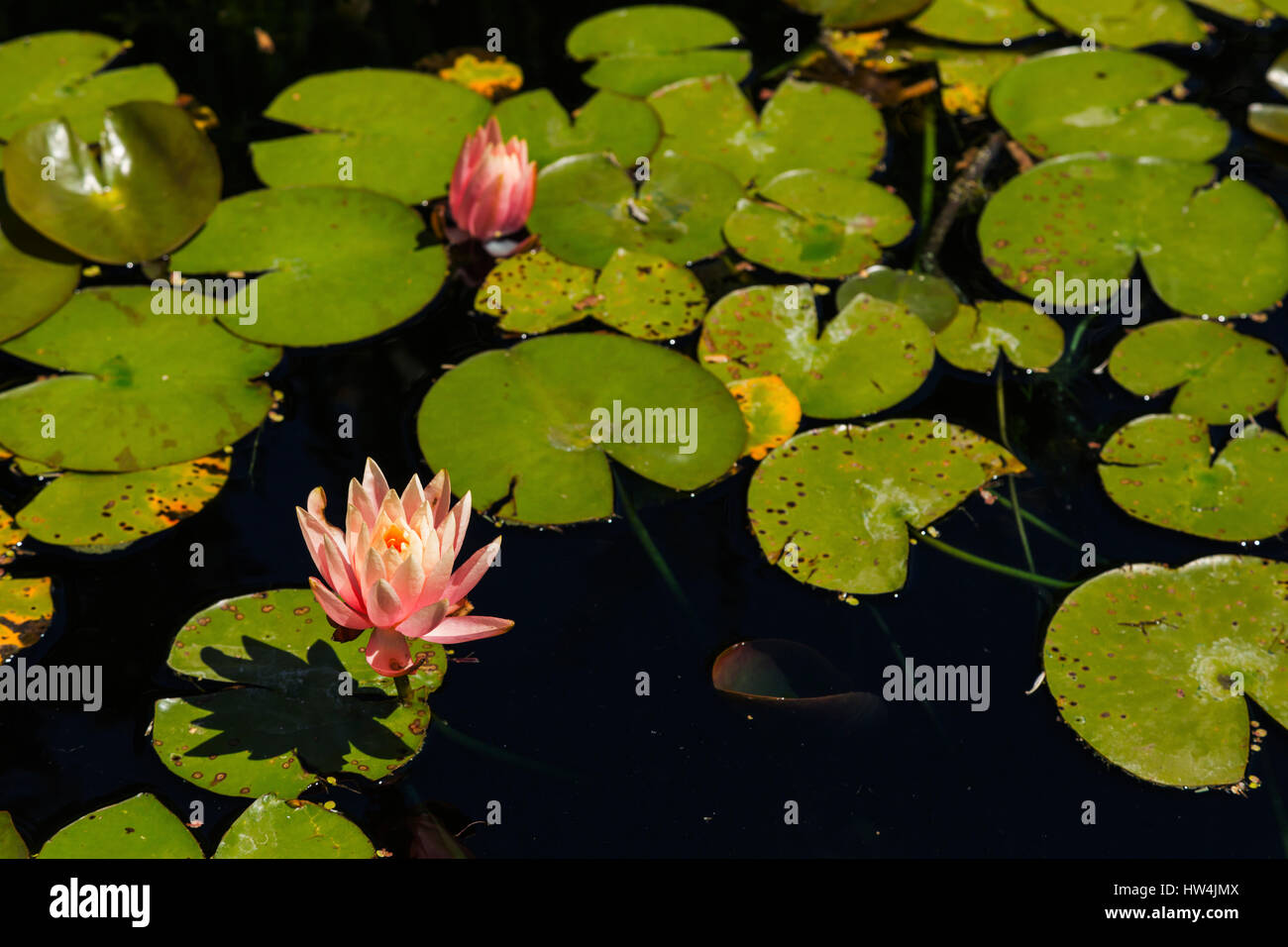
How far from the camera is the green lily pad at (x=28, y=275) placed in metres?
3.09

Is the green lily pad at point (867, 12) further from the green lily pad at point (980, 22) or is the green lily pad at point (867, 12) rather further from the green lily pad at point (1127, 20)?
the green lily pad at point (1127, 20)

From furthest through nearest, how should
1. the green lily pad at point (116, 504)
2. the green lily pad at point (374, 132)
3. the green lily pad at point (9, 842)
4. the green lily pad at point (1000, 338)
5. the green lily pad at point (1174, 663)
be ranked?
1. the green lily pad at point (374, 132)
2. the green lily pad at point (1000, 338)
3. the green lily pad at point (116, 504)
4. the green lily pad at point (1174, 663)
5. the green lily pad at point (9, 842)

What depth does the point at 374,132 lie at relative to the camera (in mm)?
3795

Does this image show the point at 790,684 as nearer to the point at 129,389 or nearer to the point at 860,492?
the point at 860,492

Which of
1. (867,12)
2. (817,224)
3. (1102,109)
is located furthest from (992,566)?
(867,12)

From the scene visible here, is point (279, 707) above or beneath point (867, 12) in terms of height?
beneath

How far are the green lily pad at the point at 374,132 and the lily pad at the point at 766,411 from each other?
1.31 meters

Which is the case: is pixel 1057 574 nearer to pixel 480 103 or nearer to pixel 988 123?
pixel 988 123

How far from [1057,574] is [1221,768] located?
1.88 ft

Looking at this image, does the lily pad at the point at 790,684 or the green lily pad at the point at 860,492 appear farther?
the green lily pad at the point at 860,492

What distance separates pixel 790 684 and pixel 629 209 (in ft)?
5.82

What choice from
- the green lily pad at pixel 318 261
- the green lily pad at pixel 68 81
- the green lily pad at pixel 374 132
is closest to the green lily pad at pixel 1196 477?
the green lily pad at pixel 318 261

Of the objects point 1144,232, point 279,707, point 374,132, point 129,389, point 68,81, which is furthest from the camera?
point 68,81

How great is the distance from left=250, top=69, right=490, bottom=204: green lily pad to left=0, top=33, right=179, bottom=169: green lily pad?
0.51 metres
